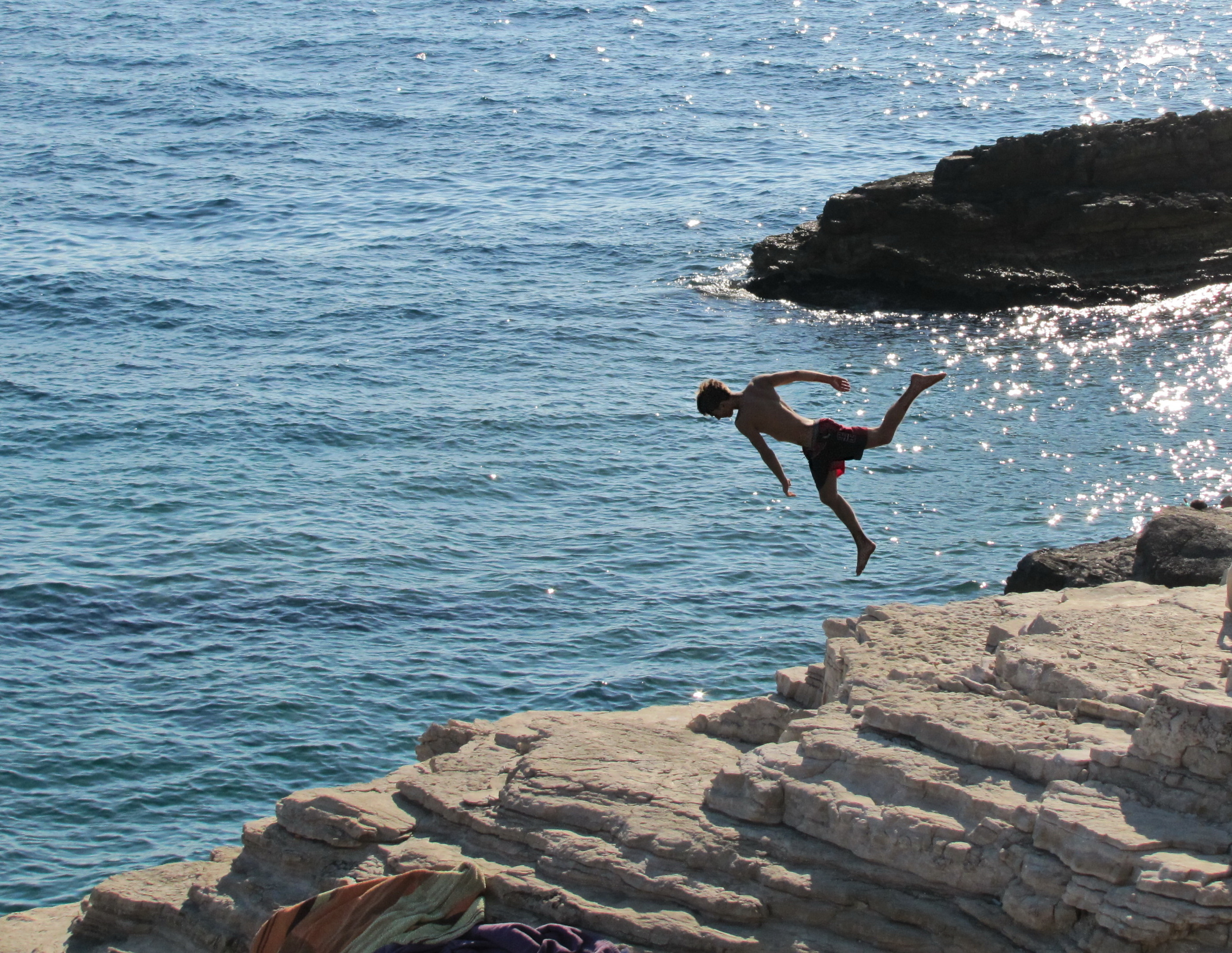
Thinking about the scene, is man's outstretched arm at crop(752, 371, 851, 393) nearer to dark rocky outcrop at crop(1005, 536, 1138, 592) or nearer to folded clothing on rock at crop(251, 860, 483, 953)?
folded clothing on rock at crop(251, 860, 483, 953)

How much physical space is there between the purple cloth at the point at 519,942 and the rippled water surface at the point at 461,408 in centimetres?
917

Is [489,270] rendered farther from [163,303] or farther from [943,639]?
[943,639]

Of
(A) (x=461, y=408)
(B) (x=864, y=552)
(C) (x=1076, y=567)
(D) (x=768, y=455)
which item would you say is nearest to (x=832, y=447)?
(D) (x=768, y=455)

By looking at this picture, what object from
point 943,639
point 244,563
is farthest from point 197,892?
point 244,563

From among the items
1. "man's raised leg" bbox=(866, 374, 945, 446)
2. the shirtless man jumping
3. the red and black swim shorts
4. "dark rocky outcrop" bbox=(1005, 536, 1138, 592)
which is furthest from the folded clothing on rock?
"dark rocky outcrop" bbox=(1005, 536, 1138, 592)

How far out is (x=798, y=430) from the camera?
51.1 ft

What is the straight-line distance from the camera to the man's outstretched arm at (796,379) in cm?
1463

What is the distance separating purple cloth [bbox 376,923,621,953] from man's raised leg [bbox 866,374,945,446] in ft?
18.4

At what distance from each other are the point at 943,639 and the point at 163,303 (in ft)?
106

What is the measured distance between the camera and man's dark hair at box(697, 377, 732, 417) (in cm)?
1507

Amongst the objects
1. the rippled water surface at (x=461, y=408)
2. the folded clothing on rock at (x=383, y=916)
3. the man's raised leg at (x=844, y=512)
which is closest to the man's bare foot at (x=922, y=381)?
the man's raised leg at (x=844, y=512)

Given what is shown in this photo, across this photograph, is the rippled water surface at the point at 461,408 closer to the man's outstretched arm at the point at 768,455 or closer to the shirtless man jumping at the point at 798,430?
the shirtless man jumping at the point at 798,430

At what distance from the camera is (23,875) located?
64.6 ft

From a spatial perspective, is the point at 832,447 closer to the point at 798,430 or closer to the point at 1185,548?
the point at 798,430
